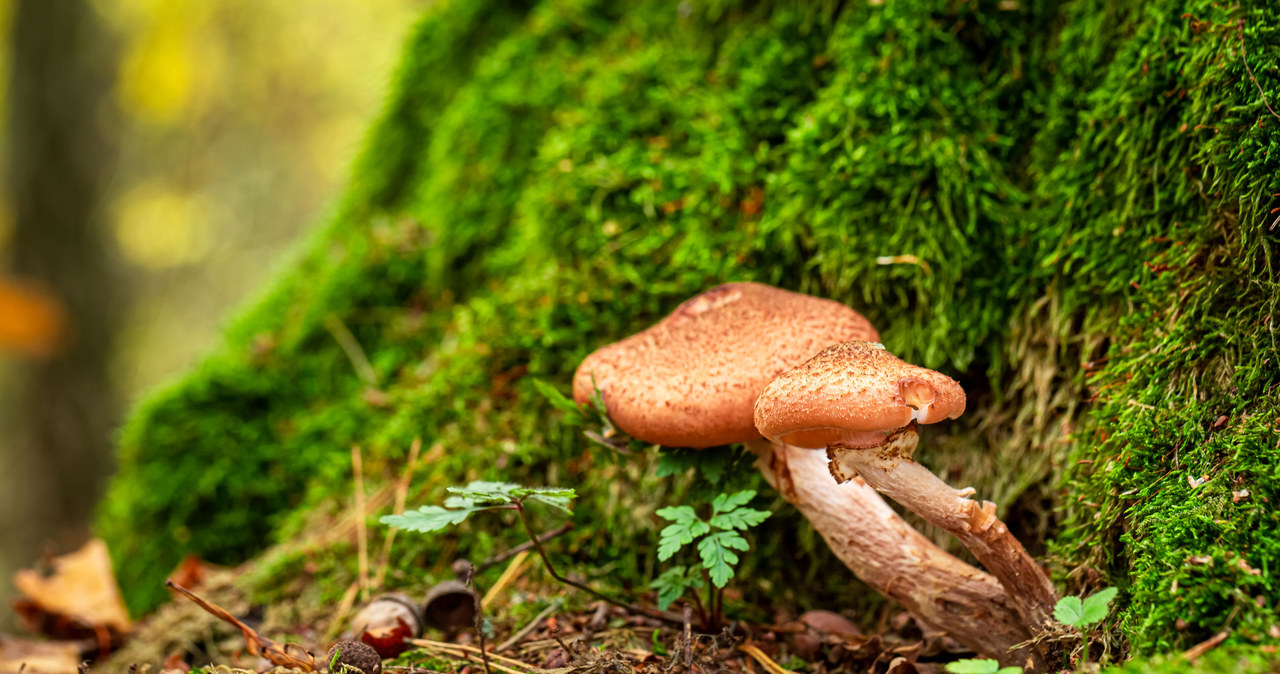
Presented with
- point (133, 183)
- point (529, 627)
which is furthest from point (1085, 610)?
point (133, 183)

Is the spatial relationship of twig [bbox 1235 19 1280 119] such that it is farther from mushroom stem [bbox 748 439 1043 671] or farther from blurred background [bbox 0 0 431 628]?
blurred background [bbox 0 0 431 628]

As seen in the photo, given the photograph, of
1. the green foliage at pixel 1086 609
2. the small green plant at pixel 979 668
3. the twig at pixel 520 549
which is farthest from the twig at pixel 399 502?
the green foliage at pixel 1086 609

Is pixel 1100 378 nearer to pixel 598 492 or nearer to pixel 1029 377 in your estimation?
pixel 1029 377

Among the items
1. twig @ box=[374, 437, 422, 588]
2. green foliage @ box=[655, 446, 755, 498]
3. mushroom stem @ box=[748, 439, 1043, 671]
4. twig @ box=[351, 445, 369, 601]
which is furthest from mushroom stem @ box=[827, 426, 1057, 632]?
twig @ box=[351, 445, 369, 601]

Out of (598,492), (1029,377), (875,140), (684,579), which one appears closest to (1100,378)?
(1029,377)

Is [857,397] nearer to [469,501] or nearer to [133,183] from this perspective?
[469,501]
